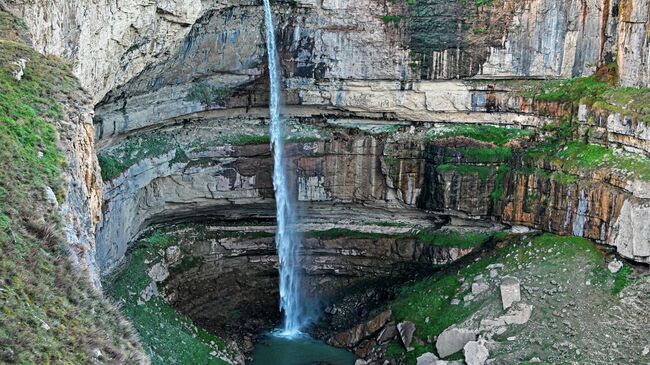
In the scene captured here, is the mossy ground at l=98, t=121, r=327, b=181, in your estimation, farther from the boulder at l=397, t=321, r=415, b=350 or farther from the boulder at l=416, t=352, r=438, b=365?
the boulder at l=416, t=352, r=438, b=365

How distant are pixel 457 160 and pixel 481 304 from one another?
7.25m

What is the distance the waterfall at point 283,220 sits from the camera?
38.8m

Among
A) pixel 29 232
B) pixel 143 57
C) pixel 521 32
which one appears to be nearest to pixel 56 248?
pixel 29 232

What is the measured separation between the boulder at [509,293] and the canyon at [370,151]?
472 mm

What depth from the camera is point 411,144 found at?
128ft

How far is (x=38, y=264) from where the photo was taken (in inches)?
524

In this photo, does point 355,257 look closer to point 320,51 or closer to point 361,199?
point 361,199

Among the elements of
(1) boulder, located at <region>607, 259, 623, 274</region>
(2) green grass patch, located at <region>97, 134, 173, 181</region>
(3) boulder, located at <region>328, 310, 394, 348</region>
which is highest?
(2) green grass patch, located at <region>97, 134, 173, 181</region>

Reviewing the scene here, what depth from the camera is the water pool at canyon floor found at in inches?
1341

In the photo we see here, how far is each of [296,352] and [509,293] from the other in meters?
8.33

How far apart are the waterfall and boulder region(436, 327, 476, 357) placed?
7.74m

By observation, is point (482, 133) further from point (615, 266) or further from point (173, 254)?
point (173, 254)

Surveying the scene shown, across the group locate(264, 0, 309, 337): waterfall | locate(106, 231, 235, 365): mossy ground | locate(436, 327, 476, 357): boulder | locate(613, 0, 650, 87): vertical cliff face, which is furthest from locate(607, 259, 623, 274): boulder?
locate(106, 231, 235, 365): mossy ground

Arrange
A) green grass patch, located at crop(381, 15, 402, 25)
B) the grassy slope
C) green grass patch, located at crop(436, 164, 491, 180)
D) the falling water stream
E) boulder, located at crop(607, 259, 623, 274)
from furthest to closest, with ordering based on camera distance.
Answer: green grass patch, located at crop(381, 15, 402, 25), green grass patch, located at crop(436, 164, 491, 180), the falling water stream, boulder, located at crop(607, 259, 623, 274), the grassy slope
